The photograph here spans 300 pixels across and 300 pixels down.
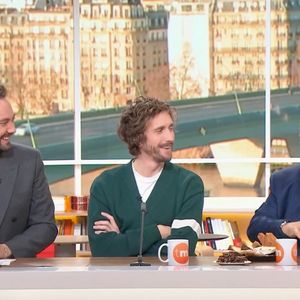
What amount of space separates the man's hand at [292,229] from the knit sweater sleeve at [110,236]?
492 millimetres

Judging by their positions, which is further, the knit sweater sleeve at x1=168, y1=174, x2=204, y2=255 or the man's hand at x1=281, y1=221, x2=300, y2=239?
the knit sweater sleeve at x1=168, y1=174, x2=204, y2=255

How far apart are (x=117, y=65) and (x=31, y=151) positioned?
4581 millimetres

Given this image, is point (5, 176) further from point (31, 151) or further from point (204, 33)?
point (204, 33)

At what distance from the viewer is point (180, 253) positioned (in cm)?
385

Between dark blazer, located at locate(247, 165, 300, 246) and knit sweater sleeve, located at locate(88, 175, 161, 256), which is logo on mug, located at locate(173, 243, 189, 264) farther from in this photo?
dark blazer, located at locate(247, 165, 300, 246)

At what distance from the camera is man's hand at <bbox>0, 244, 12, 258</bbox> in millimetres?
4145

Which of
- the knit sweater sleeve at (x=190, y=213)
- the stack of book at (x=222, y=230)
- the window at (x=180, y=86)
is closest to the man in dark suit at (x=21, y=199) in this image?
the knit sweater sleeve at (x=190, y=213)

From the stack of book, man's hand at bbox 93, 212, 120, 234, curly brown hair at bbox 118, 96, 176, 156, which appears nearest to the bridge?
the stack of book

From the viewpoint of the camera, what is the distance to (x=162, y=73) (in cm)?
891

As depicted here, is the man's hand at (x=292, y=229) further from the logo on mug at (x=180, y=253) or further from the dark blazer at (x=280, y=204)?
the logo on mug at (x=180, y=253)

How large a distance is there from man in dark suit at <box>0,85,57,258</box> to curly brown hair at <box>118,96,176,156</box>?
39 centimetres

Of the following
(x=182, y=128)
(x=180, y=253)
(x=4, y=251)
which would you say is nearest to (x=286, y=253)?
(x=180, y=253)

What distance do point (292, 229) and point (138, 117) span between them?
78cm

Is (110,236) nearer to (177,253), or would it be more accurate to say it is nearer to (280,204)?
(177,253)
